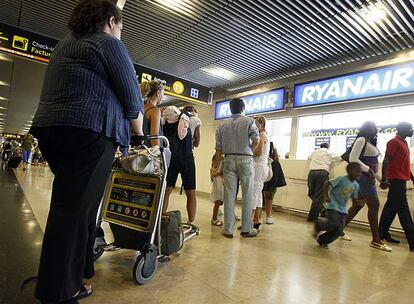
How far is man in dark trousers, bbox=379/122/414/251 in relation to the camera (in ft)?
11.3

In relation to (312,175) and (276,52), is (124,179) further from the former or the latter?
(276,52)

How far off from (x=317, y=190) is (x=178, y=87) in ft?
11.8

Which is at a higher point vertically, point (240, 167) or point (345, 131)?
point (345, 131)

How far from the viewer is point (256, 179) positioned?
3.78 meters

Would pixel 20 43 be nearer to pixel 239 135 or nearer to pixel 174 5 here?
pixel 174 5

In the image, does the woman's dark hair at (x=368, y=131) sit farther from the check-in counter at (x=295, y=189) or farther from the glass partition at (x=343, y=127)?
the check-in counter at (x=295, y=189)

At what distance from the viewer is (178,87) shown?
6.71 meters

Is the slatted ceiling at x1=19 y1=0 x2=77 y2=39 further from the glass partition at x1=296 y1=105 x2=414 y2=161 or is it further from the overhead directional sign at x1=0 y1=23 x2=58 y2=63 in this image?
the glass partition at x1=296 y1=105 x2=414 y2=161

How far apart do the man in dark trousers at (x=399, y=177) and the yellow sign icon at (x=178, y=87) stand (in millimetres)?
4342

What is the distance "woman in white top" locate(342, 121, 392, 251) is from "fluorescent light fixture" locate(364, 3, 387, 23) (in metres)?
1.49

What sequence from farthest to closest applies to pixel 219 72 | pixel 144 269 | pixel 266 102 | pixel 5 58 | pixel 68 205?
pixel 5 58 < pixel 266 102 < pixel 219 72 < pixel 144 269 < pixel 68 205

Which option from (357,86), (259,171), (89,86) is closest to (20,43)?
(259,171)

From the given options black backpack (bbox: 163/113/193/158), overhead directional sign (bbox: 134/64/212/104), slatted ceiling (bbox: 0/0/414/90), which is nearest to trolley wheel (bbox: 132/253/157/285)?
black backpack (bbox: 163/113/193/158)

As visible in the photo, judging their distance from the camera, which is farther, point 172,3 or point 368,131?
point 172,3
